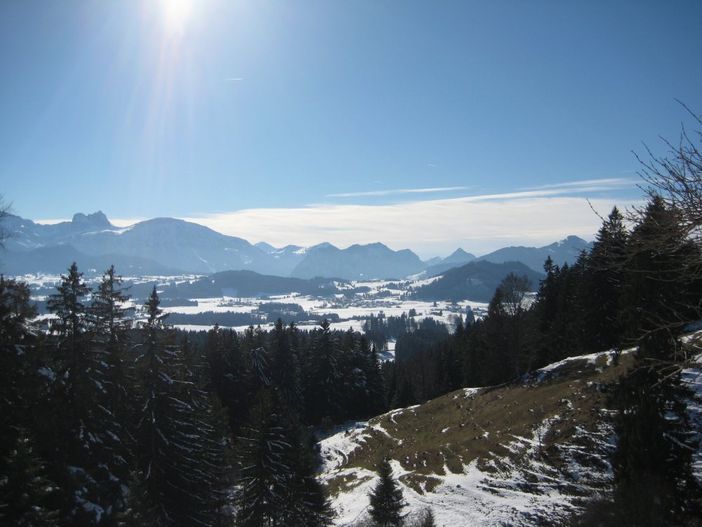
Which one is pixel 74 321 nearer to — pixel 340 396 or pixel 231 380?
pixel 231 380

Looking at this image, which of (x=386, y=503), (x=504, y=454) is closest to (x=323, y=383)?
(x=504, y=454)

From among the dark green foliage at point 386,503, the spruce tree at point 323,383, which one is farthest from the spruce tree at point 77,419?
the spruce tree at point 323,383

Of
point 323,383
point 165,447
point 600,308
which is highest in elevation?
point 600,308

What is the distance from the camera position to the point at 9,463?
1480 centimetres

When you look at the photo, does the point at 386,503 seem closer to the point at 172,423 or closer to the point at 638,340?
the point at 172,423

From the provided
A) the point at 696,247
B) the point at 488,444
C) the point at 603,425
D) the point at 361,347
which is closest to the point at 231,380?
the point at 361,347

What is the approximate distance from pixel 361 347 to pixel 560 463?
49.9m

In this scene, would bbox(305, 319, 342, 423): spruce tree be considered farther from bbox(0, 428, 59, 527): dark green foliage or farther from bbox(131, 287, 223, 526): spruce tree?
bbox(0, 428, 59, 527): dark green foliage

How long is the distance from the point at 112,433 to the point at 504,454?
26024 mm

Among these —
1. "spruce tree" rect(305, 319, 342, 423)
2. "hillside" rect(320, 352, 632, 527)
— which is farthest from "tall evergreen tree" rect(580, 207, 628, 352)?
"spruce tree" rect(305, 319, 342, 423)

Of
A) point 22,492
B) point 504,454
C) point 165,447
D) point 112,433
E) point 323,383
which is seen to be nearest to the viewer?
point 22,492

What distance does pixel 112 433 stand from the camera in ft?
71.4

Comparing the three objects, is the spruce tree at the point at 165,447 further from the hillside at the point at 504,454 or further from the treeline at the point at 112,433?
the hillside at the point at 504,454

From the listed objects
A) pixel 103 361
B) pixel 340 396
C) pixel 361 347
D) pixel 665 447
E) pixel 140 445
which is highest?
pixel 103 361
